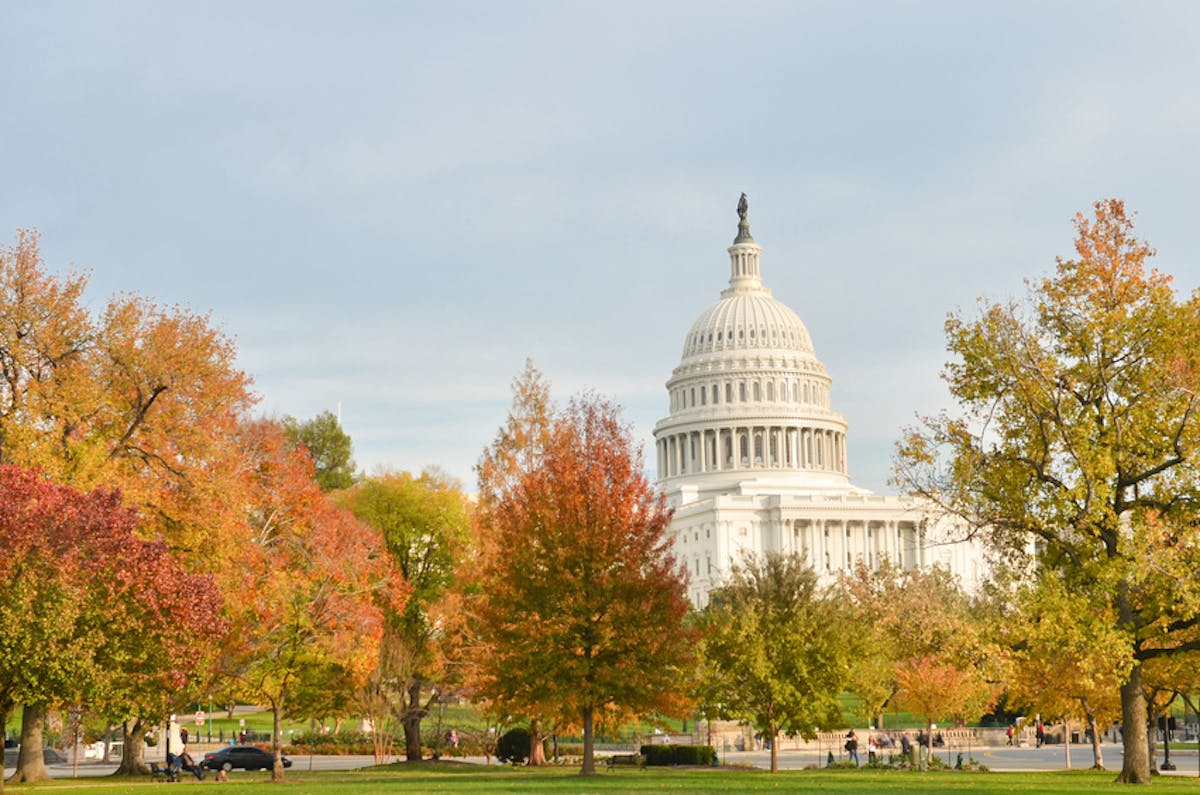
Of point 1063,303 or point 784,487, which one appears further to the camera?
point 784,487

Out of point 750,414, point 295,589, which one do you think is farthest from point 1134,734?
point 750,414

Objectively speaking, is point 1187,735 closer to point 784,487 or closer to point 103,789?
point 103,789

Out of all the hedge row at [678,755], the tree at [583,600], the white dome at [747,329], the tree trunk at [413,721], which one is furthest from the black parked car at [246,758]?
the white dome at [747,329]

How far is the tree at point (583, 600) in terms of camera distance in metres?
40.0

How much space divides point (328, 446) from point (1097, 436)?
79.6 metres

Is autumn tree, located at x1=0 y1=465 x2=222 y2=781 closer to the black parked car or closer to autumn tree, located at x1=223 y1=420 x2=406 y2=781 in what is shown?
autumn tree, located at x1=223 y1=420 x2=406 y2=781

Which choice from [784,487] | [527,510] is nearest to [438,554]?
[527,510]

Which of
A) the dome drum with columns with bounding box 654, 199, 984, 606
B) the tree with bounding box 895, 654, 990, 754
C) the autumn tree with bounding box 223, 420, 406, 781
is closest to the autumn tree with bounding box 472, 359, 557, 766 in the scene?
the autumn tree with bounding box 223, 420, 406, 781

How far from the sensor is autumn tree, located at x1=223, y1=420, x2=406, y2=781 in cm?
4559

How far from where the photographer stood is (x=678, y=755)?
53969 millimetres

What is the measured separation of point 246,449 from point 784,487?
119624 mm

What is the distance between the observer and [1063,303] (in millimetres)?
34469

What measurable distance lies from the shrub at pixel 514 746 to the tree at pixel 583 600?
53.9 feet

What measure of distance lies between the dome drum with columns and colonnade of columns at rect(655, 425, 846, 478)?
0.11 meters
